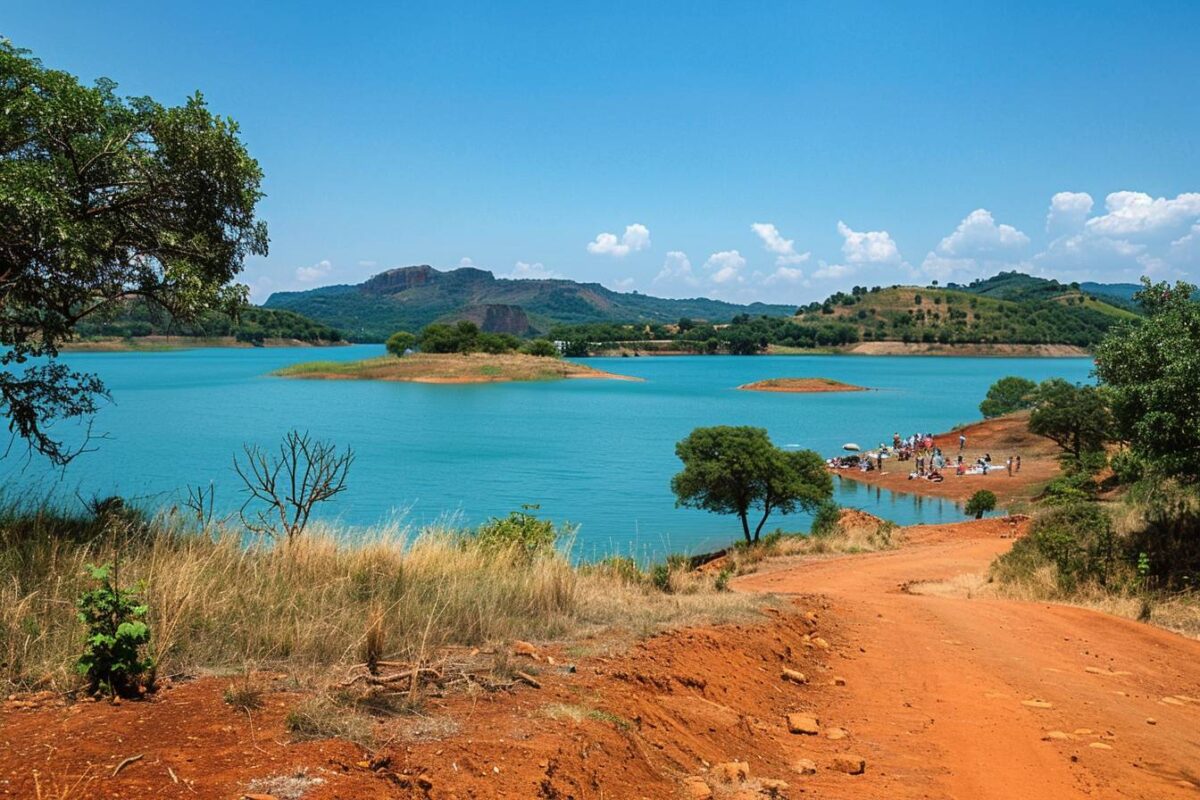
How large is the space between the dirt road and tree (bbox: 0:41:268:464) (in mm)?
8151

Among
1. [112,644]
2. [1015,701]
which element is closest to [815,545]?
[1015,701]

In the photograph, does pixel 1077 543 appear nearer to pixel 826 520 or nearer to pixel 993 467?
pixel 826 520

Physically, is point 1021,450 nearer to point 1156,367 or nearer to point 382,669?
point 1156,367

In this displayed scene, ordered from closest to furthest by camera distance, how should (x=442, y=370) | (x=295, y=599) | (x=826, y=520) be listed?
(x=295, y=599)
(x=826, y=520)
(x=442, y=370)

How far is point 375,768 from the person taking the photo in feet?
13.8

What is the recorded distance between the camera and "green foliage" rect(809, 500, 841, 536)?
30.2 metres

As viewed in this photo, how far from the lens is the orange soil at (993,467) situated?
48.0 m

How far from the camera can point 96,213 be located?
891cm

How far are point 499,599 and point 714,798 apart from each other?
3235 millimetres

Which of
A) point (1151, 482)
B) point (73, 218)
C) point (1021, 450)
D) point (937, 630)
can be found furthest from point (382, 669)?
point (1021, 450)

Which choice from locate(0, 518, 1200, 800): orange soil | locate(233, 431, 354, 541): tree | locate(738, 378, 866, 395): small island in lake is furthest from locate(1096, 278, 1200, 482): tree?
locate(738, 378, 866, 395): small island in lake

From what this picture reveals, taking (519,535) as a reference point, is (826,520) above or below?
below

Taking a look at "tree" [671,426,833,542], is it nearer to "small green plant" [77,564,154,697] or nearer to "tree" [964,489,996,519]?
"tree" [964,489,996,519]

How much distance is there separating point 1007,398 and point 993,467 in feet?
103
